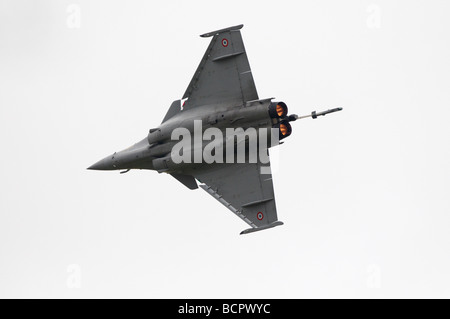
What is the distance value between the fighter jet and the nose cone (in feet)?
0.84

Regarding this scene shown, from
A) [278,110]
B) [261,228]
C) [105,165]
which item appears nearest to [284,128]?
[278,110]

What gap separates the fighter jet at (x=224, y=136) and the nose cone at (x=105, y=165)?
0.84 ft

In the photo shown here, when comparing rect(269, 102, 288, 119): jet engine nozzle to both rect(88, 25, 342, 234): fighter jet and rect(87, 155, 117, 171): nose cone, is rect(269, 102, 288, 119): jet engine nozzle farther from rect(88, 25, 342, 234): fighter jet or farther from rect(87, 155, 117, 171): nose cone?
rect(87, 155, 117, 171): nose cone

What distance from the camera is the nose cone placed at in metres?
53.4

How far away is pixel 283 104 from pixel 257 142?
1656mm

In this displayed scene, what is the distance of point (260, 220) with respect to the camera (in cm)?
5184

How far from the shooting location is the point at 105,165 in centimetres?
5359

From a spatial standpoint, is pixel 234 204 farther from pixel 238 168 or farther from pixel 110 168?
pixel 110 168

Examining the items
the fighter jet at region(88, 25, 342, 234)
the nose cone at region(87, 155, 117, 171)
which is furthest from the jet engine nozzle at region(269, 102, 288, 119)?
the nose cone at region(87, 155, 117, 171)

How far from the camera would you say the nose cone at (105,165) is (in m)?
53.4

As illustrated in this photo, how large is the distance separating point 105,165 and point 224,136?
5414 millimetres

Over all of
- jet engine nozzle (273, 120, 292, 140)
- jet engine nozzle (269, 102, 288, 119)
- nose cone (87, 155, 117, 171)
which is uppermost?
jet engine nozzle (269, 102, 288, 119)

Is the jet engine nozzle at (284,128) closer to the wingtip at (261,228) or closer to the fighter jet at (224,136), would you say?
the fighter jet at (224,136)

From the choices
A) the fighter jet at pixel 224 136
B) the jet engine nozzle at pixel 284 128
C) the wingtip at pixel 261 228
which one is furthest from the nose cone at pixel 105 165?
the jet engine nozzle at pixel 284 128
